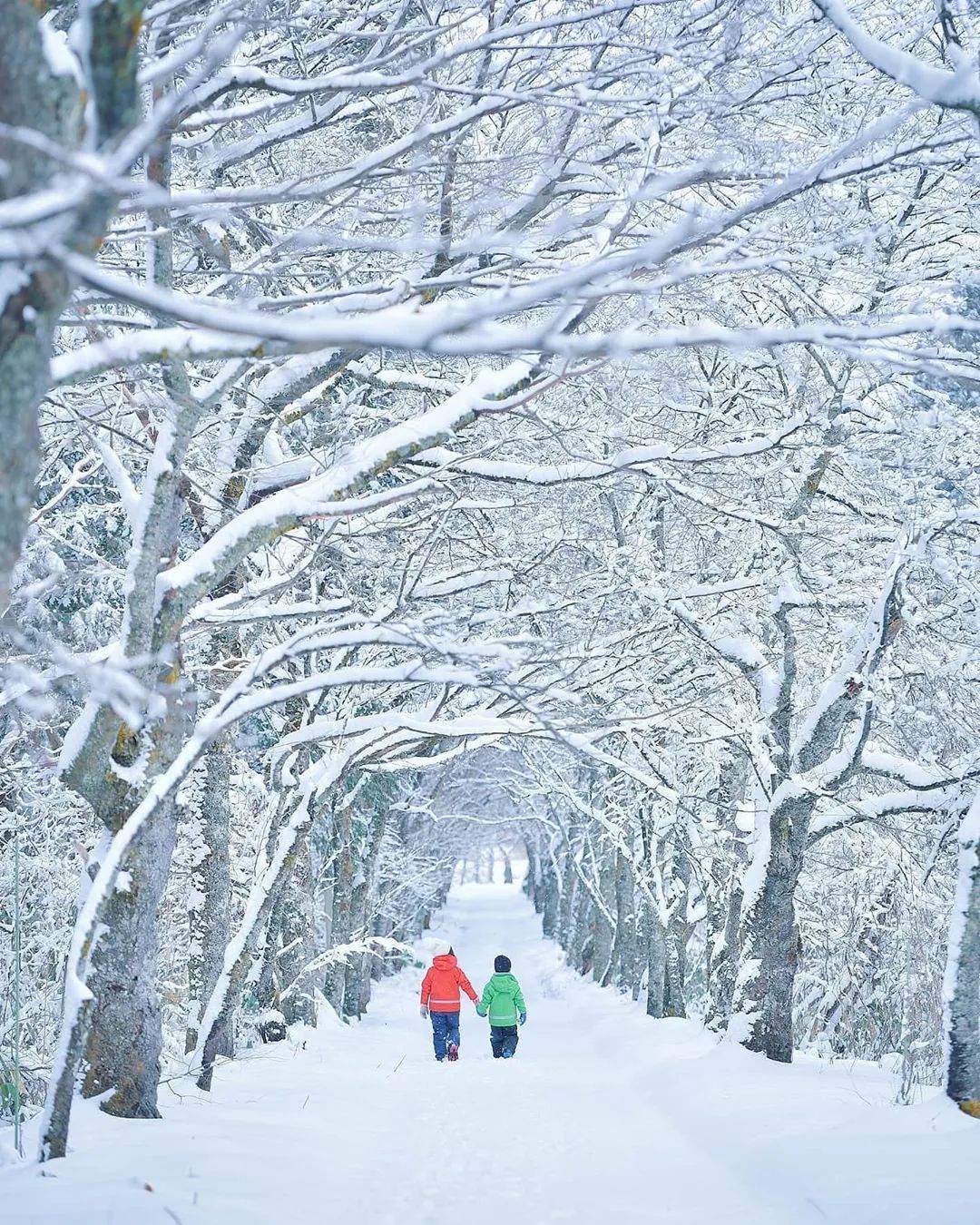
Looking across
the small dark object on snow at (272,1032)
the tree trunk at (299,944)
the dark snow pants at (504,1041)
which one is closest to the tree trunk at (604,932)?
the tree trunk at (299,944)

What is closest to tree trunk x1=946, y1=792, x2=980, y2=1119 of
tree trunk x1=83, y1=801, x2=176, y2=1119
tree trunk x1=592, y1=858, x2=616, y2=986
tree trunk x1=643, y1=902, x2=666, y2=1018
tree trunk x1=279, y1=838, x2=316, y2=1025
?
tree trunk x1=83, y1=801, x2=176, y2=1119

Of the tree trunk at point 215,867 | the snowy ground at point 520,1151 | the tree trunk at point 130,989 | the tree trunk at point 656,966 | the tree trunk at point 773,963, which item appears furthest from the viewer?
Answer: the tree trunk at point 656,966

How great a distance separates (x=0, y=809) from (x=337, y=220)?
8.14m

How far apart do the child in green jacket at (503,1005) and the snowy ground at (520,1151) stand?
139 centimetres

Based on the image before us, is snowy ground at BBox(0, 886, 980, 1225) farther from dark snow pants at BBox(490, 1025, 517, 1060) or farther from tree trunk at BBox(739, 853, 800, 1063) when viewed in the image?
dark snow pants at BBox(490, 1025, 517, 1060)

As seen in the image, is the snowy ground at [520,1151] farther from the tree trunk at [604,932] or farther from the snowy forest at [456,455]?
the tree trunk at [604,932]

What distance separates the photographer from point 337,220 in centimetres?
687

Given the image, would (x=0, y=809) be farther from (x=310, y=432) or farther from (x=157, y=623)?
(x=157, y=623)

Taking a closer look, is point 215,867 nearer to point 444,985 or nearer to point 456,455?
point 444,985

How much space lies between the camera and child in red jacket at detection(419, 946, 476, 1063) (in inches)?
567

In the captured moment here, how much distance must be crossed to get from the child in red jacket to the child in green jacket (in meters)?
0.39

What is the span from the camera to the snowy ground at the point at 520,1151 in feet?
18.0

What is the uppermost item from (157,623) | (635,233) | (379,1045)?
(635,233)

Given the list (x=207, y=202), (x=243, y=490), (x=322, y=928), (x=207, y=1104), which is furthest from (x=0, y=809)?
(x=322, y=928)
